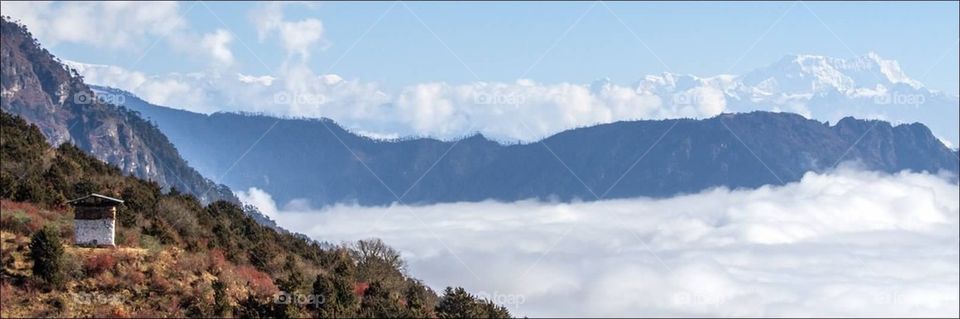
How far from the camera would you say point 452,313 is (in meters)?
58.7

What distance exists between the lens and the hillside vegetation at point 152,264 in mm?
49844

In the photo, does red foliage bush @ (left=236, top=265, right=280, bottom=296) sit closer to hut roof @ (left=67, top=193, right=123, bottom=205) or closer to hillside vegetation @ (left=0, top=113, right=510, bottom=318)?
hillside vegetation @ (left=0, top=113, right=510, bottom=318)

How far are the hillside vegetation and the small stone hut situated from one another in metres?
0.70

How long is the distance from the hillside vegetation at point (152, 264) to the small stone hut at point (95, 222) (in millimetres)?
698

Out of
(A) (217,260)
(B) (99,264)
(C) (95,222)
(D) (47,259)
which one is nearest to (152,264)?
(B) (99,264)

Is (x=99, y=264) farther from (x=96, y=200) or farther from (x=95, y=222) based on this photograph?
(x=96, y=200)

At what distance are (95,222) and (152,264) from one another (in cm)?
331

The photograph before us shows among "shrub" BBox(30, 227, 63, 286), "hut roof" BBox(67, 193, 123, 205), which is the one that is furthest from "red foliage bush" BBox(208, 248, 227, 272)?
"shrub" BBox(30, 227, 63, 286)

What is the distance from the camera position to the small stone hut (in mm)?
54938

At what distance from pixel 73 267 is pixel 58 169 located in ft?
47.2

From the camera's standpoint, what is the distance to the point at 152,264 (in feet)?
177

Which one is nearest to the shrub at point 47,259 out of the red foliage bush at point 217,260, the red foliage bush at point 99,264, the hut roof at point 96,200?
the red foliage bush at point 99,264

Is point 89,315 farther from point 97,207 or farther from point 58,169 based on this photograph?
point 58,169

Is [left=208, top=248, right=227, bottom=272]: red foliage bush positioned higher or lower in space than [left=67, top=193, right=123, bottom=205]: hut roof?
lower
